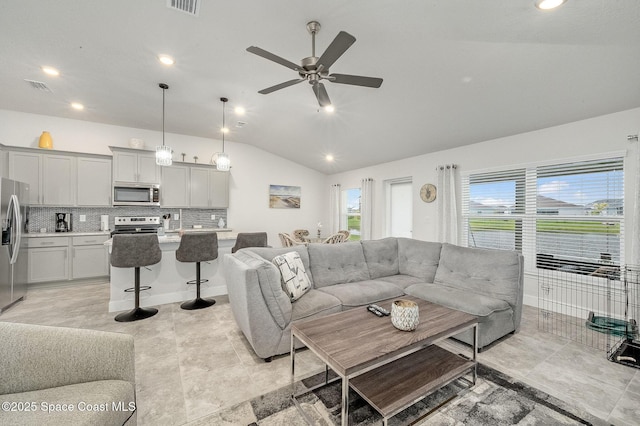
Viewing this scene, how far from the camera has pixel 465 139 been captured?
4.44 m

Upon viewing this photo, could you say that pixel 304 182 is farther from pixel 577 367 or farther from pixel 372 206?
pixel 577 367

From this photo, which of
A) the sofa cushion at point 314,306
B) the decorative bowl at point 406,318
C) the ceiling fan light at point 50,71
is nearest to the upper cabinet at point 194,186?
the ceiling fan light at point 50,71

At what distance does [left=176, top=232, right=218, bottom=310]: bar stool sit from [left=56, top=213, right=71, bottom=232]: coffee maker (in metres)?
2.94

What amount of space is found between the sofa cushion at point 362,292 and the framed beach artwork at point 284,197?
425cm

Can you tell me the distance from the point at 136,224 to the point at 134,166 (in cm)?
114

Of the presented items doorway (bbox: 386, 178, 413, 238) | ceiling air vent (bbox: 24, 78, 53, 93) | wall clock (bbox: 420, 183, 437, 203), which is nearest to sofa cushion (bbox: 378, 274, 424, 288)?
wall clock (bbox: 420, 183, 437, 203)

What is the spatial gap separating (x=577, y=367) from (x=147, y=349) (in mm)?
3968

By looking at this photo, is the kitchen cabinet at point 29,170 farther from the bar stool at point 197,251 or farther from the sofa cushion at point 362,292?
the sofa cushion at point 362,292

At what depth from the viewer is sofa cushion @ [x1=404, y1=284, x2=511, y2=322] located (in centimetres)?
254

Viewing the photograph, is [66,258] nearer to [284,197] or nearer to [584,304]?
[284,197]

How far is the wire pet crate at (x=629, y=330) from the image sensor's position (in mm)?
2406

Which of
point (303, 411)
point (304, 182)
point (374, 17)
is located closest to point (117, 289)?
point (303, 411)

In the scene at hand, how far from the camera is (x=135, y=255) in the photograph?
3189 mm

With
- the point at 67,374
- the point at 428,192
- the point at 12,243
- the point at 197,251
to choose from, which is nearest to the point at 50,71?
the point at 12,243
